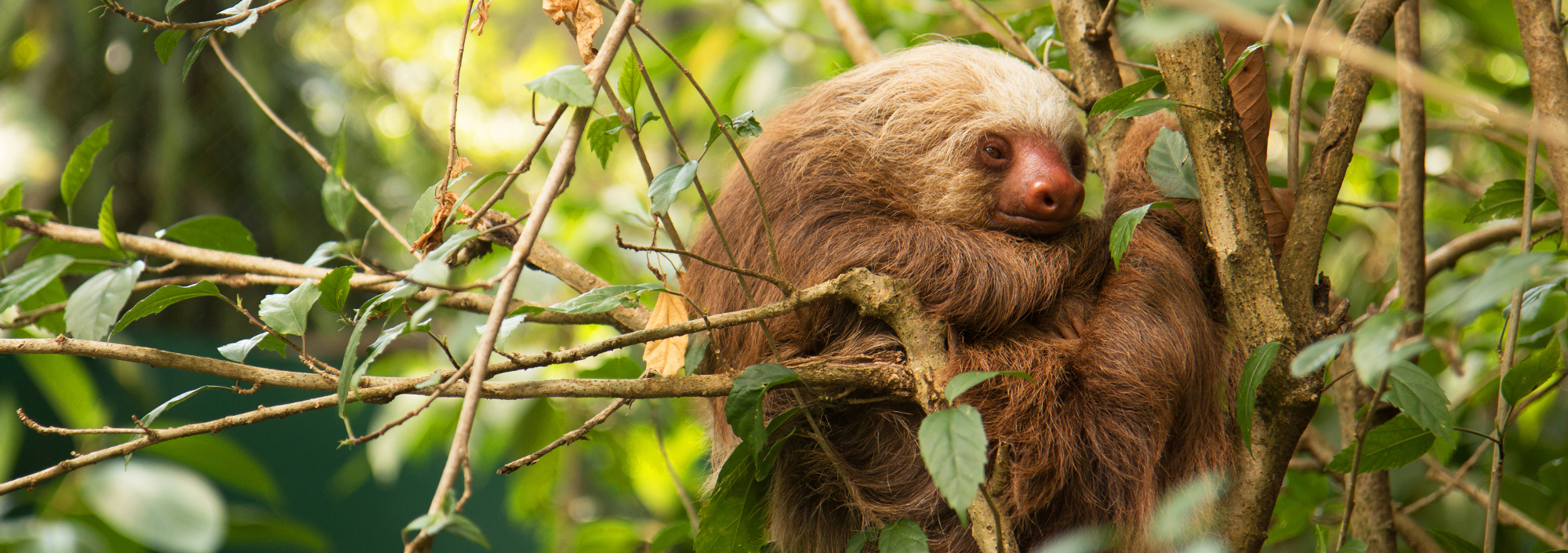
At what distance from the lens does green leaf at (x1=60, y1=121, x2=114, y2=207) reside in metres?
1.88

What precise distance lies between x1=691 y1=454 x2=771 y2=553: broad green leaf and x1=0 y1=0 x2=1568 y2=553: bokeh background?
44 centimetres

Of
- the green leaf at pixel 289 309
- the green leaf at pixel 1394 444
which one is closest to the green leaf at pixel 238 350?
the green leaf at pixel 289 309

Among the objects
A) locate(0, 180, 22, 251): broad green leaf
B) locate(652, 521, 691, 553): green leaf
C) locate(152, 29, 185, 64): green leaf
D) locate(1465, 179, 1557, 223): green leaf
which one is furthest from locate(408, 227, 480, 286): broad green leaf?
locate(1465, 179, 1557, 223): green leaf

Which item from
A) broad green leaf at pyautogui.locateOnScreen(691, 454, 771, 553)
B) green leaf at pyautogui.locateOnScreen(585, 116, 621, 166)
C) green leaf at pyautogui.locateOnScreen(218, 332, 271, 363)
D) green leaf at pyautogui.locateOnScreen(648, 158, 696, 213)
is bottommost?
broad green leaf at pyautogui.locateOnScreen(691, 454, 771, 553)

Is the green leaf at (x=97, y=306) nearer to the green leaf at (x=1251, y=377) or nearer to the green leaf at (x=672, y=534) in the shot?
the green leaf at (x=672, y=534)

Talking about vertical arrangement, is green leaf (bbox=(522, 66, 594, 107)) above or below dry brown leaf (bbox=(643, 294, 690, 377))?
above

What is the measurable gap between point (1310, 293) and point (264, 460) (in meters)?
6.20

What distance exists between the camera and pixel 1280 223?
1.69 meters

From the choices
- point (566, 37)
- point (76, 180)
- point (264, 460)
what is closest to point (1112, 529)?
point (76, 180)

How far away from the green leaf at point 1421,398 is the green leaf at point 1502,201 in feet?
2.58

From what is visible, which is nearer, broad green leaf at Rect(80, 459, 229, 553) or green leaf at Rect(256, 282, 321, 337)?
green leaf at Rect(256, 282, 321, 337)

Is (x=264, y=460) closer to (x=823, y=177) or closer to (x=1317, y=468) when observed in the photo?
(x=823, y=177)

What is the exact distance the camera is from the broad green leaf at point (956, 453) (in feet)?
3.55

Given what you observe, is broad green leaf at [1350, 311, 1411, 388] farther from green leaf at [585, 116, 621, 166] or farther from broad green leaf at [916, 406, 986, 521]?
green leaf at [585, 116, 621, 166]
